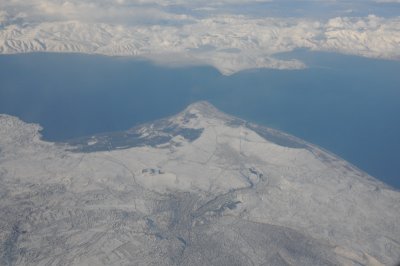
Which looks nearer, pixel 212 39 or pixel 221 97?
pixel 221 97

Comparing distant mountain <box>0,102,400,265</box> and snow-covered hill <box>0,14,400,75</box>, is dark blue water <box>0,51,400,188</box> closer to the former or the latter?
distant mountain <box>0,102,400,265</box>

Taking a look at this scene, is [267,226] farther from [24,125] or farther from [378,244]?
[24,125]

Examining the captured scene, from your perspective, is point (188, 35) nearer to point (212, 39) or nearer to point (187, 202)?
point (212, 39)

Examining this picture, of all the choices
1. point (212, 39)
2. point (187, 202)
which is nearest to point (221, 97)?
point (187, 202)

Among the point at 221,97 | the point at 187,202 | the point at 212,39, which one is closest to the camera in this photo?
the point at 187,202

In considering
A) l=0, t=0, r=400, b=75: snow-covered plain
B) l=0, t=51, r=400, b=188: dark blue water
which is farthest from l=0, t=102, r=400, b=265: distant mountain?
l=0, t=0, r=400, b=75: snow-covered plain

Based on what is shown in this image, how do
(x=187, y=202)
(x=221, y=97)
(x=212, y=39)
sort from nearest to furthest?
(x=187, y=202), (x=221, y=97), (x=212, y=39)
